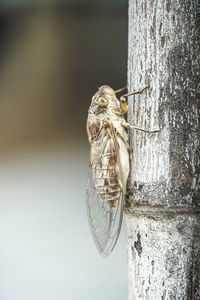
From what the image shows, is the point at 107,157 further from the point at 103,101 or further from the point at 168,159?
the point at 168,159

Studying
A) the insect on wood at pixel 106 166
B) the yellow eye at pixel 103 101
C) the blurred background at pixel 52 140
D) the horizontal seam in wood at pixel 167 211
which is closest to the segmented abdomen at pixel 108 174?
the insect on wood at pixel 106 166

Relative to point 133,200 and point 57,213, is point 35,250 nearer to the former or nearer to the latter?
point 57,213

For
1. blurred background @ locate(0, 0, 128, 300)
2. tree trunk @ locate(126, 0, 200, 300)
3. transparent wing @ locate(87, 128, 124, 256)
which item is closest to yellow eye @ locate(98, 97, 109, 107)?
transparent wing @ locate(87, 128, 124, 256)

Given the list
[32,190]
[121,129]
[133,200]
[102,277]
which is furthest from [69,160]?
[133,200]

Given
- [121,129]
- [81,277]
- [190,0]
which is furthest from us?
[81,277]

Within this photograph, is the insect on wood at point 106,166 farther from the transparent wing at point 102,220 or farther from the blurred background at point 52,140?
the blurred background at point 52,140

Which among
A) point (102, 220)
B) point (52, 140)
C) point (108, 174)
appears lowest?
point (102, 220)

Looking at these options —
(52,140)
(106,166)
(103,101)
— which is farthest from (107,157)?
(52,140)
